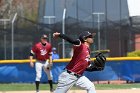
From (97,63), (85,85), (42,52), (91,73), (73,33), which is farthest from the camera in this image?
(73,33)

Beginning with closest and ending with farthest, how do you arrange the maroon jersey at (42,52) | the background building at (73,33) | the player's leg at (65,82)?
the player's leg at (65,82)
the maroon jersey at (42,52)
the background building at (73,33)

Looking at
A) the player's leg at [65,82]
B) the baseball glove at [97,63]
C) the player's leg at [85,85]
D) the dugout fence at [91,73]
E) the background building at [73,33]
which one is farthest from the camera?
the background building at [73,33]

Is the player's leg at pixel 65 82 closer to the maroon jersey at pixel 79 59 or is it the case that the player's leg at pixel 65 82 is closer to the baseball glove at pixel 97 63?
the maroon jersey at pixel 79 59

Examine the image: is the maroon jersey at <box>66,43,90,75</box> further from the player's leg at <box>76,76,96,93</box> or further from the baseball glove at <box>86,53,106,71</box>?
the baseball glove at <box>86,53,106,71</box>

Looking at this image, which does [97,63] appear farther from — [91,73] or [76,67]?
[91,73]

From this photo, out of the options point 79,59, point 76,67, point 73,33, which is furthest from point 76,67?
point 73,33

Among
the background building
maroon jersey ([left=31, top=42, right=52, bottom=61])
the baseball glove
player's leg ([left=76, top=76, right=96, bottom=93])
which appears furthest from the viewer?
the background building

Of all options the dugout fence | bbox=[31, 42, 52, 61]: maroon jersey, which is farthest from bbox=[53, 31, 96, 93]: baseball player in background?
the dugout fence

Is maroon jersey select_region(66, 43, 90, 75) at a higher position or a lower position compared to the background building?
lower

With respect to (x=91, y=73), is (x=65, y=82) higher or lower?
higher

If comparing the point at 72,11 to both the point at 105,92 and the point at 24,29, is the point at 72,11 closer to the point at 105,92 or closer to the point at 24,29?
the point at 24,29

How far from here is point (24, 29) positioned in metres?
23.8

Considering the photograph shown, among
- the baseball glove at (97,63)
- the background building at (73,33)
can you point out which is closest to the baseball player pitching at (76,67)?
the baseball glove at (97,63)

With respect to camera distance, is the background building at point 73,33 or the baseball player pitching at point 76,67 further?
the background building at point 73,33
